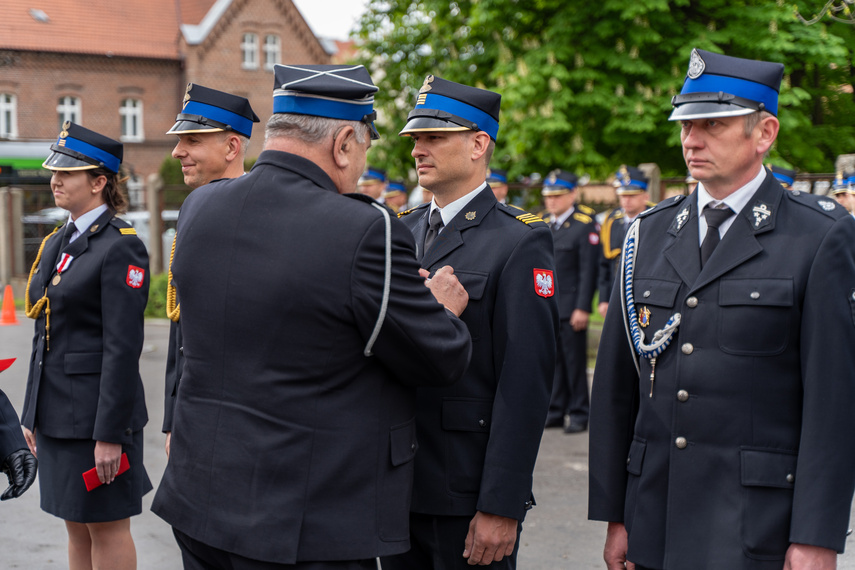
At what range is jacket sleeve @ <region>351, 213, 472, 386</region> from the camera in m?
2.26

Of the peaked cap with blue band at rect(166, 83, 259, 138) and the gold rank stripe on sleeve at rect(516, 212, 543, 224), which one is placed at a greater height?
the peaked cap with blue band at rect(166, 83, 259, 138)

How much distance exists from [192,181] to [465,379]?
5.91 ft

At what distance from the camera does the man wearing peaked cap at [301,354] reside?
7.39ft

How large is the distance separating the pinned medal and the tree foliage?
35.7 ft

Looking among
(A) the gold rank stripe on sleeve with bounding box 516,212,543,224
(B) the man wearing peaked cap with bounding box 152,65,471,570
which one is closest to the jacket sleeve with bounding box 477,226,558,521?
(A) the gold rank stripe on sleeve with bounding box 516,212,543,224

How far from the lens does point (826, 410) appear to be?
2.34m

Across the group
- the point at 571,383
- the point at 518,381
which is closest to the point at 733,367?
the point at 518,381

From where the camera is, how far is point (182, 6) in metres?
40.9

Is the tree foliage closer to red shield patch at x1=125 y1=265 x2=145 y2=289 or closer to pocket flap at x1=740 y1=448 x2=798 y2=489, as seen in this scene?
red shield patch at x1=125 y1=265 x2=145 y2=289

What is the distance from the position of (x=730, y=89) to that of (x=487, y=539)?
1501 millimetres

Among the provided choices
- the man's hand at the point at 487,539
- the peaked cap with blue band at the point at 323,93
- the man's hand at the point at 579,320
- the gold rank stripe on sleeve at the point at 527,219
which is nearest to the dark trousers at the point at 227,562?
the man's hand at the point at 487,539

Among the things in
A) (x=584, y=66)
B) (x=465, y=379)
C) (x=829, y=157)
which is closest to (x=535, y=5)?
(x=584, y=66)

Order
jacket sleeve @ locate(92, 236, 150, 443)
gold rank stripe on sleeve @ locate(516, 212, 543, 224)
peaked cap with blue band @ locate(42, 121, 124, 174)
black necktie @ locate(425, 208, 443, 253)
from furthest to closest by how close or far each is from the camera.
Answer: peaked cap with blue band @ locate(42, 121, 124, 174) < jacket sleeve @ locate(92, 236, 150, 443) < black necktie @ locate(425, 208, 443, 253) < gold rank stripe on sleeve @ locate(516, 212, 543, 224)

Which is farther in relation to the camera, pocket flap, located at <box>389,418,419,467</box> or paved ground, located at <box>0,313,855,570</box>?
paved ground, located at <box>0,313,855,570</box>
